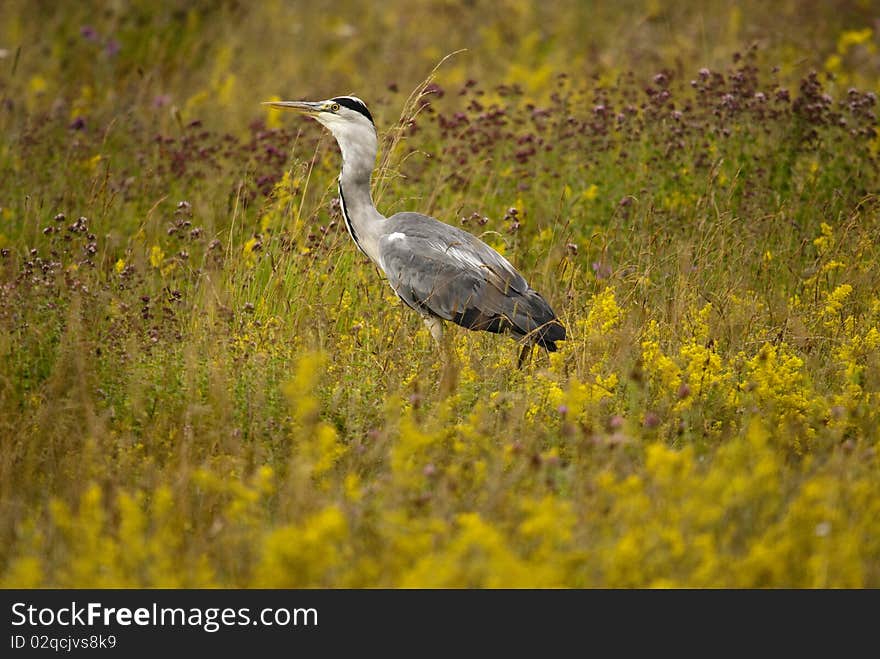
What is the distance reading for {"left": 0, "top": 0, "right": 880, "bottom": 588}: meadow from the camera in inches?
137

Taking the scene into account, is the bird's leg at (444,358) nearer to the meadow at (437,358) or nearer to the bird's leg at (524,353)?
the meadow at (437,358)

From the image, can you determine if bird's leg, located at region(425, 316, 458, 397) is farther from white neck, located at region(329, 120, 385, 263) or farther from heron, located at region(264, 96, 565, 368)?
white neck, located at region(329, 120, 385, 263)

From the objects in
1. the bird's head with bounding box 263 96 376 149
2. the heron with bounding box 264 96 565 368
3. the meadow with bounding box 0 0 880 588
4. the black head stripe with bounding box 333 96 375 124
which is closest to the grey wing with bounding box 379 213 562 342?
the heron with bounding box 264 96 565 368

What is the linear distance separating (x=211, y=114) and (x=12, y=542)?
613 cm

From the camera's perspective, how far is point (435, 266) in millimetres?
5605

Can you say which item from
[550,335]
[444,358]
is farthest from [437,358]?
[550,335]

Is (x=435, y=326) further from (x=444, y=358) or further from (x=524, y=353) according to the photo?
(x=524, y=353)

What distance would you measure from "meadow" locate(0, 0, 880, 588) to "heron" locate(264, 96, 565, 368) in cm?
17

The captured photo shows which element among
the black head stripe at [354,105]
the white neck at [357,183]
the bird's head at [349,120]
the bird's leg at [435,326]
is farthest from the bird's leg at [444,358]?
the black head stripe at [354,105]

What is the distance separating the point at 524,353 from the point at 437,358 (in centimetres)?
44
